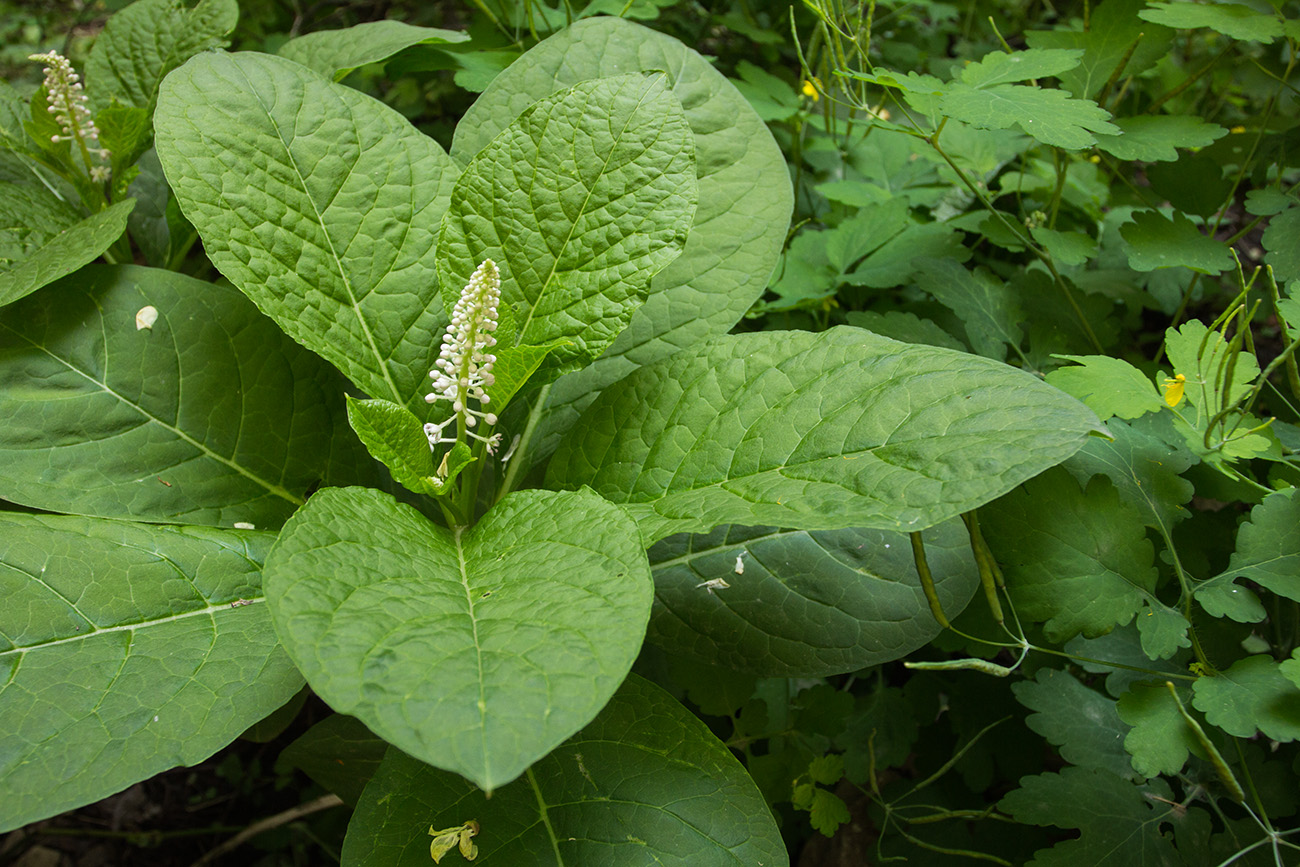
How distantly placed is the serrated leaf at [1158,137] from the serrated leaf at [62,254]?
5.35 ft

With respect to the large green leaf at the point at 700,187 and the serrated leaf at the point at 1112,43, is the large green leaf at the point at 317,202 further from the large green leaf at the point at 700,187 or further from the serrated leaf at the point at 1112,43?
the serrated leaf at the point at 1112,43

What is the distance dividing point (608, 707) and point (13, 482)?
881mm

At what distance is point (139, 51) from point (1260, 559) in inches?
84.5

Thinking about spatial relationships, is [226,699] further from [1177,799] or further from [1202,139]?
[1202,139]

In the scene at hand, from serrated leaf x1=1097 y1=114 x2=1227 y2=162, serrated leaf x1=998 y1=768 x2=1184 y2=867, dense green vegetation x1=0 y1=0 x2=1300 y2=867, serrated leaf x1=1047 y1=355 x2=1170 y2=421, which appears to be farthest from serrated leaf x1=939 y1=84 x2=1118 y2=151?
serrated leaf x1=998 y1=768 x2=1184 y2=867

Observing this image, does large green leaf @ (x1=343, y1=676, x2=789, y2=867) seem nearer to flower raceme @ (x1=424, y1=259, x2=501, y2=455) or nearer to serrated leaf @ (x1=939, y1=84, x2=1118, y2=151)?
flower raceme @ (x1=424, y1=259, x2=501, y2=455)

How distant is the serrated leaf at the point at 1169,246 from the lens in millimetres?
1371

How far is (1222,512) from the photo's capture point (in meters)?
1.34

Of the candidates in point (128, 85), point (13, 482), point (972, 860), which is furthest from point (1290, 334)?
point (128, 85)

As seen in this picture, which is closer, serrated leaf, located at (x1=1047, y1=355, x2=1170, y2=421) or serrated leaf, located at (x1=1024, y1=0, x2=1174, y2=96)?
serrated leaf, located at (x1=1047, y1=355, x2=1170, y2=421)

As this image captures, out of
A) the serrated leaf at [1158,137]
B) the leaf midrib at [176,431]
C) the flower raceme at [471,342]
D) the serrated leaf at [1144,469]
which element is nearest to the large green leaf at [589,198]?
the flower raceme at [471,342]

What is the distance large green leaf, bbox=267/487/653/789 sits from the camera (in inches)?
26.5

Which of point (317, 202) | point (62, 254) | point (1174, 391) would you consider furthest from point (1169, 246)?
point (62, 254)

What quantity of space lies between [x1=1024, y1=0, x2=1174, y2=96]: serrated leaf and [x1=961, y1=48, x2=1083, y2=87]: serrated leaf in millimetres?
75
